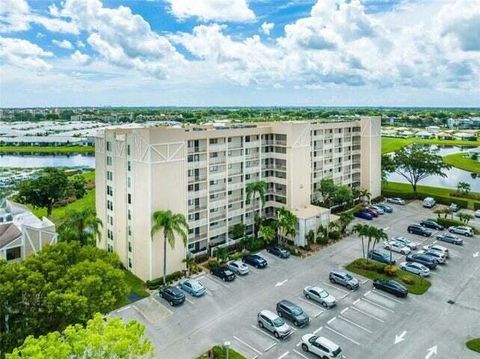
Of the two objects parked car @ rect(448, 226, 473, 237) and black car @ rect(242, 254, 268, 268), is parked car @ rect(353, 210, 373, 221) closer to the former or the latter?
parked car @ rect(448, 226, 473, 237)

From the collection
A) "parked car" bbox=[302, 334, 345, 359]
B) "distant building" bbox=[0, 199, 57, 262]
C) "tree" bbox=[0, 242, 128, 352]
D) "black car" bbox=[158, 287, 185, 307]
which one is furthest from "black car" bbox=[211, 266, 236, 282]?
"distant building" bbox=[0, 199, 57, 262]

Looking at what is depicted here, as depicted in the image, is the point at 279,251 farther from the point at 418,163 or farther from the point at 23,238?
the point at 418,163

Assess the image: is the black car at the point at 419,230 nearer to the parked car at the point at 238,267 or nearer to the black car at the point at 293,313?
A: the parked car at the point at 238,267

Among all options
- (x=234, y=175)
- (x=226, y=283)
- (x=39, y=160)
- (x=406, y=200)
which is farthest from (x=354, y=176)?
(x=39, y=160)

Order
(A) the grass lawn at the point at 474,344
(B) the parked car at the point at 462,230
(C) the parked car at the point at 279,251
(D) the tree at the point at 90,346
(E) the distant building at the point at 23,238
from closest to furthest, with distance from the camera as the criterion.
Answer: (D) the tree at the point at 90,346, (A) the grass lawn at the point at 474,344, (E) the distant building at the point at 23,238, (C) the parked car at the point at 279,251, (B) the parked car at the point at 462,230

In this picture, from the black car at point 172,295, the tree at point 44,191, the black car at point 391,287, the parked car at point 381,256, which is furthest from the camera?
the tree at point 44,191

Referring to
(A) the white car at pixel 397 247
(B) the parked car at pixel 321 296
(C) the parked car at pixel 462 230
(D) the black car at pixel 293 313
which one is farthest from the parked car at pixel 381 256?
(D) the black car at pixel 293 313

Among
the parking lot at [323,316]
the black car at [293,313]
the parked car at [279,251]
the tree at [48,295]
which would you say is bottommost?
the parking lot at [323,316]
